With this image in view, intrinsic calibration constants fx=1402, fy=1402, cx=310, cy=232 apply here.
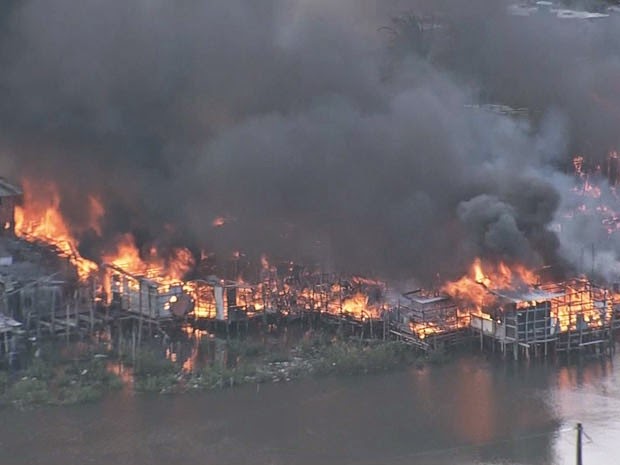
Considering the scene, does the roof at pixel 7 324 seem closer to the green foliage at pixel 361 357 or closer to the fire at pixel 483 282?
the green foliage at pixel 361 357

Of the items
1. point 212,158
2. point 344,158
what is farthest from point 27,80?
point 344,158

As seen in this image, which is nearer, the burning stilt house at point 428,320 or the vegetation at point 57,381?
the vegetation at point 57,381

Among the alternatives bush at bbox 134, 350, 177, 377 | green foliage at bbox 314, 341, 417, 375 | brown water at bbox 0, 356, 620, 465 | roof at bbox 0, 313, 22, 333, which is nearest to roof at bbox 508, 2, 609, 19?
green foliage at bbox 314, 341, 417, 375

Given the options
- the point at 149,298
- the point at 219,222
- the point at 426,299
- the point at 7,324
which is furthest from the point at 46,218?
the point at 426,299

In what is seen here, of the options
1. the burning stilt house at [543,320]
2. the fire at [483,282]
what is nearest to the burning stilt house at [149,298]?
the fire at [483,282]

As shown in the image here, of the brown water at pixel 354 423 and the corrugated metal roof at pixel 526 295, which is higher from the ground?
the corrugated metal roof at pixel 526 295

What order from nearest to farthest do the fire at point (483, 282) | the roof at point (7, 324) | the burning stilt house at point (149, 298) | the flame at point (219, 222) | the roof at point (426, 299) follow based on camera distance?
the roof at point (7, 324), the roof at point (426, 299), the fire at point (483, 282), the burning stilt house at point (149, 298), the flame at point (219, 222)
